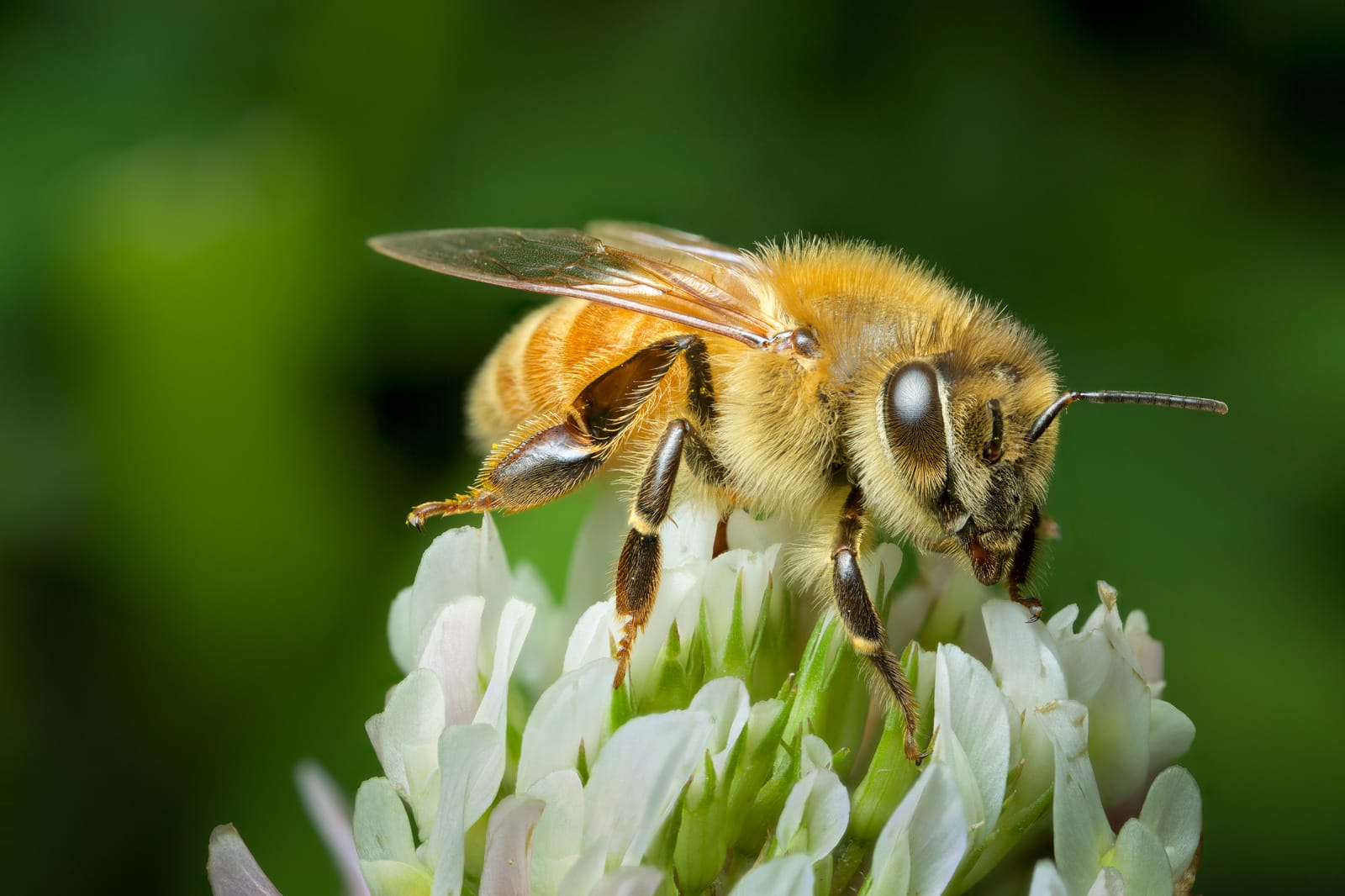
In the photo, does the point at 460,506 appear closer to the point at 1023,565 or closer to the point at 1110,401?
the point at 1023,565

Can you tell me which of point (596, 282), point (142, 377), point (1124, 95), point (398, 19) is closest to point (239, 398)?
point (142, 377)

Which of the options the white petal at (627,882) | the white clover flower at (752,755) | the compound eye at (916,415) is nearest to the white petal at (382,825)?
the white clover flower at (752,755)

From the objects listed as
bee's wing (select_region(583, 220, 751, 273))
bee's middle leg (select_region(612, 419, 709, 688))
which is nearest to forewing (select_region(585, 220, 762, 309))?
bee's wing (select_region(583, 220, 751, 273))

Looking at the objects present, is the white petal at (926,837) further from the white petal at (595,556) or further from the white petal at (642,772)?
the white petal at (595,556)

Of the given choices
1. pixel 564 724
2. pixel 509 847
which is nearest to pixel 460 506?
pixel 564 724

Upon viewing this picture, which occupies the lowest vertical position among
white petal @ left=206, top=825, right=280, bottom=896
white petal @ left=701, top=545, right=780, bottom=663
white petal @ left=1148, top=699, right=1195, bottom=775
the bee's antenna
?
white petal @ left=206, top=825, right=280, bottom=896

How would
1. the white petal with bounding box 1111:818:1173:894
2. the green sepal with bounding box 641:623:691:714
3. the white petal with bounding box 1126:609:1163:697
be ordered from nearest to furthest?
the white petal with bounding box 1111:818:1173:894 → the green sepal with bounding box 641:623:691:714 → the white petal with bounding box 1126:609:1163:697

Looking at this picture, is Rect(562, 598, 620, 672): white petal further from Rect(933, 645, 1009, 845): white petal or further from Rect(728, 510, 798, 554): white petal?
Rect(933, 645, 1009, 845): white petal
